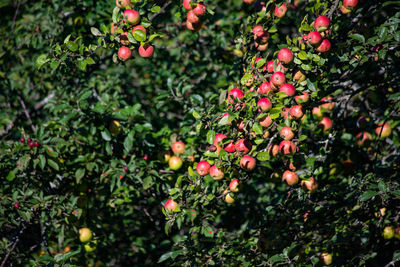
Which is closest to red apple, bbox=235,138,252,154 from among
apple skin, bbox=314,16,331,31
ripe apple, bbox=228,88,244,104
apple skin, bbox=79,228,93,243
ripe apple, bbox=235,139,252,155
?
ripe apple, bbox=235,139,252,155

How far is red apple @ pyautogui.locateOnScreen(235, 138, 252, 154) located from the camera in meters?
1.84

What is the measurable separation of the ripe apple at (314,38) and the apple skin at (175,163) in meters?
1.38

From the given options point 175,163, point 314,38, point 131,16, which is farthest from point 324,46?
point 175,163

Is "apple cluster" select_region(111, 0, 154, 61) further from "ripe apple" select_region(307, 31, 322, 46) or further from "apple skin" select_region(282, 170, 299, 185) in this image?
"apple skin" select_region(282, 170, 299, 185)

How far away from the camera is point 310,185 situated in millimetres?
2189

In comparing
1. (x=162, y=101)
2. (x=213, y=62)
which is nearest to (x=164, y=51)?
(x=213, y=62)

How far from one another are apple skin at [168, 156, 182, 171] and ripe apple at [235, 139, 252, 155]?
89cm

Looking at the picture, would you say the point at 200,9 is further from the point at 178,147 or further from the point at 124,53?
the point at 178,147

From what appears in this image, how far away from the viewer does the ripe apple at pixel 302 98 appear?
181 cm

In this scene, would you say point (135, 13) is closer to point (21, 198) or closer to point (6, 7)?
point (21, 198)

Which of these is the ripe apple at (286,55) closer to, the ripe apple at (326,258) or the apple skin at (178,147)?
the apple skin at (178,147)

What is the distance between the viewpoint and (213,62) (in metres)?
3.48

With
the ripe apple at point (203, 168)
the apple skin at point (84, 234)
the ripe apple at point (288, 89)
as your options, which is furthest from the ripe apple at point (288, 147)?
the apple skin at point (84, 234)

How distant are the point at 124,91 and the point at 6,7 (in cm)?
177
